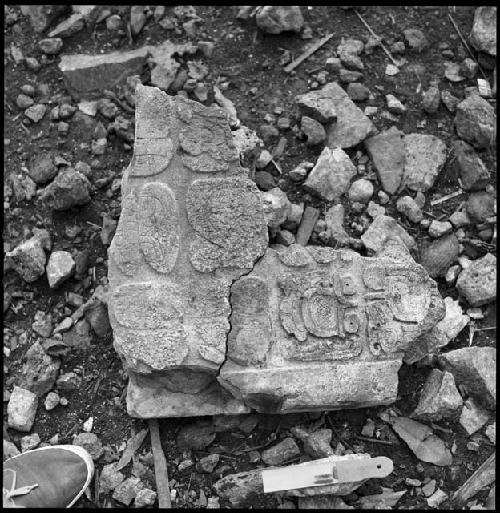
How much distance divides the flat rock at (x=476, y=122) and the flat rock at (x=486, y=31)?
12.8 inches

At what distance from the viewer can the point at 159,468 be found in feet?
10.8

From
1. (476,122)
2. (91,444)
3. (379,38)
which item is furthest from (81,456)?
(379,38)

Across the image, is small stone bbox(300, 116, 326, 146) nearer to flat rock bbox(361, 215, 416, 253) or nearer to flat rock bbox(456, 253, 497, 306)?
flat rock bbox(361, 215, 416, 253)

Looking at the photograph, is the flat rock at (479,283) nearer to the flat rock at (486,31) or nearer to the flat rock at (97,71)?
the flat rock at (486,31)

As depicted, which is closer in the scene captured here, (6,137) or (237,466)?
(237,466)

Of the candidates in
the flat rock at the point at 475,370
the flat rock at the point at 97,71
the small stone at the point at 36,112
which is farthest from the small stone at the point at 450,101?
the small stone at the point at 36,112

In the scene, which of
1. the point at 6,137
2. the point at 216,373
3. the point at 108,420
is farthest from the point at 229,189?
the point at 6,137

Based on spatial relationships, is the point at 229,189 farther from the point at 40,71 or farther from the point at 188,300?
the point at 40,71

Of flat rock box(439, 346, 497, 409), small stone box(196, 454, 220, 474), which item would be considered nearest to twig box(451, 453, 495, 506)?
flat rock box(439, 346, 497, 409)

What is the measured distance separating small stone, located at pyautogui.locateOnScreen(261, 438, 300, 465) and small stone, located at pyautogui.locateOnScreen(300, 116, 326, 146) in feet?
4.69

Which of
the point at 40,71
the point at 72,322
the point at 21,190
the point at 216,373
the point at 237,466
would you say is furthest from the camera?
the point at 40,71

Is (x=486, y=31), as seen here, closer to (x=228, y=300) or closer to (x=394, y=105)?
(x=394, y=105)

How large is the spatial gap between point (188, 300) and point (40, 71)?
5.55ft

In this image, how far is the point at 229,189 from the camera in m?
3.26
